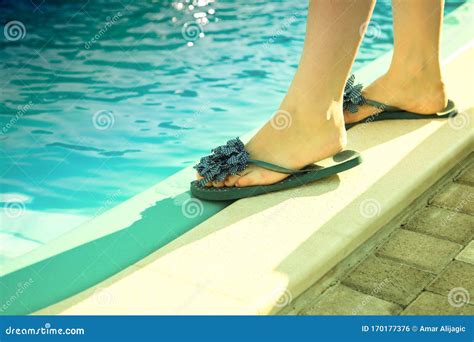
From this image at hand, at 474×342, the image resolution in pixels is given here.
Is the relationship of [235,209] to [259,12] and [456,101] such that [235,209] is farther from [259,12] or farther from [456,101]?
[259,12]

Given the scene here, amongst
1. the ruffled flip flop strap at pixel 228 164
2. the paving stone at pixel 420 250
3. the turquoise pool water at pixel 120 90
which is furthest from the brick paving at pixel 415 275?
the turquoise pool water at pixel 120 90

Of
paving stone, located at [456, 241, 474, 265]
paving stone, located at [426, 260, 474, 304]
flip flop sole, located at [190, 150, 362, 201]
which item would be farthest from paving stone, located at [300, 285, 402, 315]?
flip flop sole, located at [190, 150, 362, 201]

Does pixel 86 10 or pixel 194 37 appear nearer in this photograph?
pixel 194 37

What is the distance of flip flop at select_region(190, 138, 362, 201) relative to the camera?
7.73 feet

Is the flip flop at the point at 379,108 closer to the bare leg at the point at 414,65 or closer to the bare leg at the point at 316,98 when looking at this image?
the bare leg at the point at 414,65

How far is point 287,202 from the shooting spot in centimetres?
228

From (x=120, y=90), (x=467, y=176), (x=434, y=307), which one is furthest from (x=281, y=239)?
(x=120, y=90)

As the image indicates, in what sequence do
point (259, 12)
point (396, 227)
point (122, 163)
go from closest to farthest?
1. point (396, 227)
2. point (122, 163)
3. point (259, 12)

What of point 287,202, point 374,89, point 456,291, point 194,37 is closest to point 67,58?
point 194,37

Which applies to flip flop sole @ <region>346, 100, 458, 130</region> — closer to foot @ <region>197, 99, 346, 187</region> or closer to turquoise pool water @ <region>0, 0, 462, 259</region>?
foot @ <region>197, 99, 346, 187</region>

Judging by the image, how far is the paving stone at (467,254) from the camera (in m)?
1.99

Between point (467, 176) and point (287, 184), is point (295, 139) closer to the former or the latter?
point (287, 184)

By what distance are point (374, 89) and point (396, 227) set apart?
0.74m
